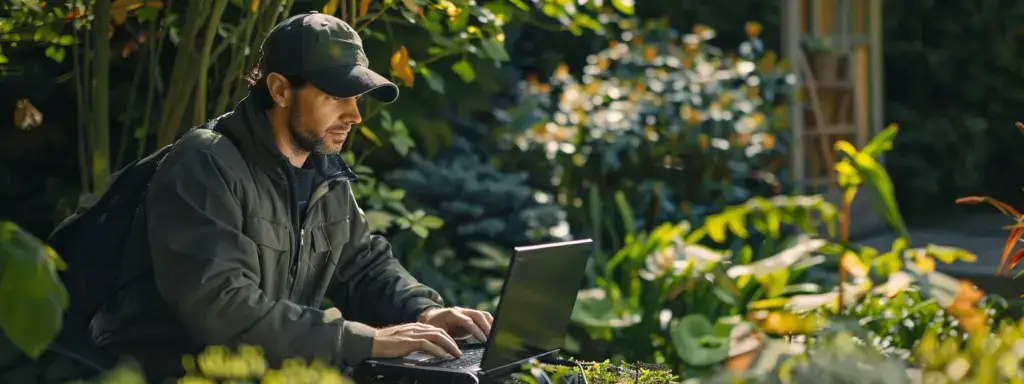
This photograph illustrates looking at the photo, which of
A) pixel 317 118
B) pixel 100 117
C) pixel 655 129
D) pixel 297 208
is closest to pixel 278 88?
pixel 317 118

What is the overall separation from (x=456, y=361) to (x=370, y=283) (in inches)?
22.0

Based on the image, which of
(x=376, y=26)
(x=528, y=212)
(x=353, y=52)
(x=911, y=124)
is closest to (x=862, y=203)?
(x=911, y=124)

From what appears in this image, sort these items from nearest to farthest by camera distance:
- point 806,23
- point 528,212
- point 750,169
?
point 528,212, point 750,169, point 806,23

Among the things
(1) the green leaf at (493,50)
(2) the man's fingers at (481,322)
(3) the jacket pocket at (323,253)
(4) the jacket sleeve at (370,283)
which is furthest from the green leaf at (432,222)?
(2) the man's fingers at (481,322)

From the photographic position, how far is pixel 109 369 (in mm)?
2652

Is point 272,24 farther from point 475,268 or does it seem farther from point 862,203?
point 862,203

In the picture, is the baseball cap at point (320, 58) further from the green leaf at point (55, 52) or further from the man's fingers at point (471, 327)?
the green leaf at point (55, 52)

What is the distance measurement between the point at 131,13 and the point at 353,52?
185 cm

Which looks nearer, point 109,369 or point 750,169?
point 109,369

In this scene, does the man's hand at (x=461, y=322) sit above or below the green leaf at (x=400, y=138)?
above

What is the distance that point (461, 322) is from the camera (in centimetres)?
286

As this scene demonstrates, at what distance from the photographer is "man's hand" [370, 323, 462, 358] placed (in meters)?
2.58

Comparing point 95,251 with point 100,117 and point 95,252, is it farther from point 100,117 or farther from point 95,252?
point 100,117

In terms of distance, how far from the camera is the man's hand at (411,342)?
2.58m
